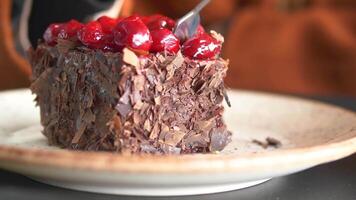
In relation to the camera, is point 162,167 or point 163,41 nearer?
point 162,167

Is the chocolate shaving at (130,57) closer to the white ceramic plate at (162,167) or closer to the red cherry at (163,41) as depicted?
the red cherry at (163,41)

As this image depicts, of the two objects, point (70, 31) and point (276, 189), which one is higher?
point (70, 31)

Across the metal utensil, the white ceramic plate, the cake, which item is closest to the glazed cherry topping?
the cake

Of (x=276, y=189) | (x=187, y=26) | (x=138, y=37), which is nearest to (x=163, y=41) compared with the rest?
(x=138, y=37)

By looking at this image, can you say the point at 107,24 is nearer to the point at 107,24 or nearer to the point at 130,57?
the point at 107,24

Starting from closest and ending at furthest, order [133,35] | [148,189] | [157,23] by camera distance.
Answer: [148,189], [133,35], [157,23]

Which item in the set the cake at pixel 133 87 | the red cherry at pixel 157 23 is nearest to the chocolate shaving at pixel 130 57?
the cake at pixel 133 87

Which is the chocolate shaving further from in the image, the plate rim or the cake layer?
the plate rim

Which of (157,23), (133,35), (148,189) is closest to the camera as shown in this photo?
(148,189)
